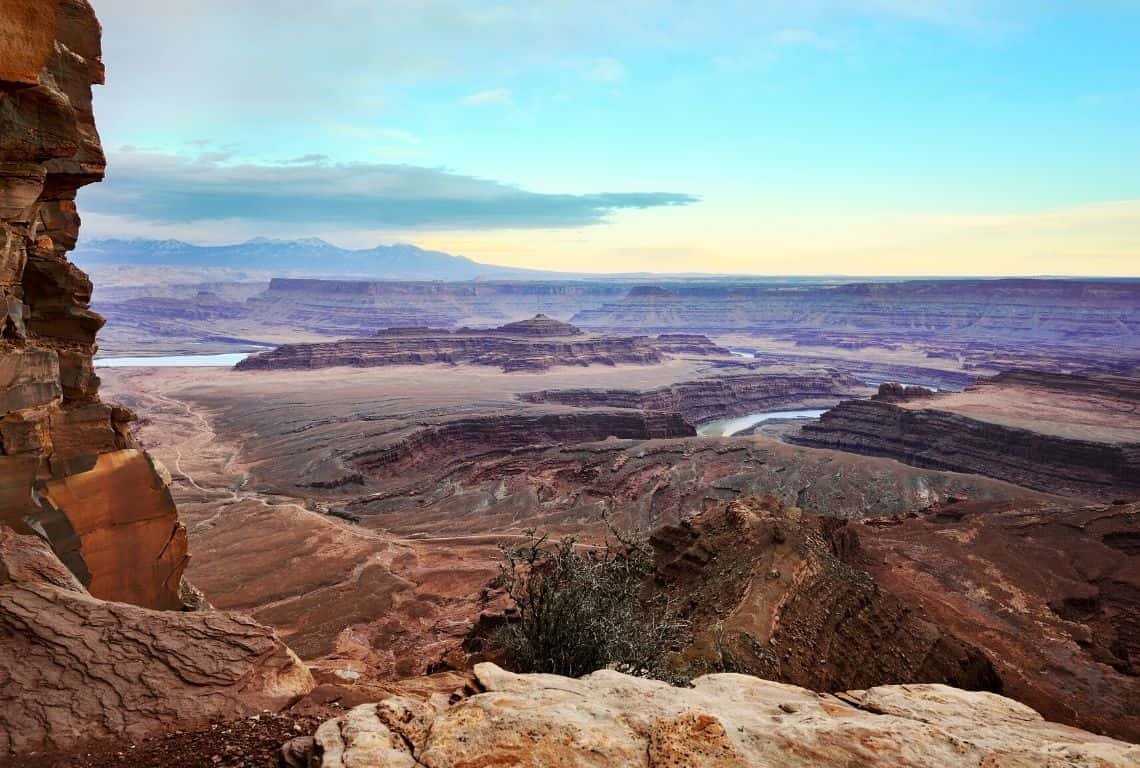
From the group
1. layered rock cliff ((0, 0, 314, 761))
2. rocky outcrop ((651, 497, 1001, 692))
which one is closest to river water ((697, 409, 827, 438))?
rocky outcrop ((651, 497, 1001, 692))

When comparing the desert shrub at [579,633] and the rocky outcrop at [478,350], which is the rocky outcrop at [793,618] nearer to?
the desert shrub at [579,633]

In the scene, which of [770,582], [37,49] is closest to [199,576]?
[770,582]

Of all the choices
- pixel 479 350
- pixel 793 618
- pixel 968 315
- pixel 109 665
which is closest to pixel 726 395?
pixel 479 350

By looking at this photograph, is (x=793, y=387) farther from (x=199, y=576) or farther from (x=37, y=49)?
(x=37, y=49)

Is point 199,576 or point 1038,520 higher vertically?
point 1038,520

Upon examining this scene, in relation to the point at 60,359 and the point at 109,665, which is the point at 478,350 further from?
the point at 109,665

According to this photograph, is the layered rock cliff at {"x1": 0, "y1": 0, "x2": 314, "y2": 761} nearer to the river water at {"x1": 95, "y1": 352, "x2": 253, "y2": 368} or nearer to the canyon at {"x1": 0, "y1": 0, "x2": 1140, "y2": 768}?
the canyon at {"x1": 0, "y1": 0, "x2": 1140, "y2": 768}
